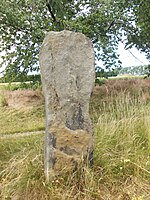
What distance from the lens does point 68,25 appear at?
6.99 meters

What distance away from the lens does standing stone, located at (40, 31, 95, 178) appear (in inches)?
113

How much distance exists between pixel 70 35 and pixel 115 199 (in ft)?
5.54

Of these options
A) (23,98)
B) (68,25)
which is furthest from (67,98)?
(23,98)

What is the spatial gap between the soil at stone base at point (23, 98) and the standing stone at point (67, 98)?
6213 millimetres

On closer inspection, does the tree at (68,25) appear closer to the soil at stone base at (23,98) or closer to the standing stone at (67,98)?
the soil at stone base at (23,98)

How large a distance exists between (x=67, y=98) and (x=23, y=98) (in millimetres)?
7469

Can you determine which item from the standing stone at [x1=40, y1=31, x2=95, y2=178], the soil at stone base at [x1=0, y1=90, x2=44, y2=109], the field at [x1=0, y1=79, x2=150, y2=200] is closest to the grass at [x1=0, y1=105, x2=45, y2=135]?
the soil at stone base at [x1=0, y1=90, x2=44, y2=109]

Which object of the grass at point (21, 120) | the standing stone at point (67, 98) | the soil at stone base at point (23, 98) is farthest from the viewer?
the soil at stone base at point (23, 98)

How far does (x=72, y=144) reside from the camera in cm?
291

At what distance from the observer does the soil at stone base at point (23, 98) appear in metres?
9.46

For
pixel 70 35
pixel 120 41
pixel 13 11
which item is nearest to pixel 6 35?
pixel 13 11

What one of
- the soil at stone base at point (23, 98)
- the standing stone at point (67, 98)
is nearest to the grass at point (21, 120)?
the soil at stone base at point (23, 98)

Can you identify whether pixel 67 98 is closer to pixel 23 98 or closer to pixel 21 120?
pixel 21 120

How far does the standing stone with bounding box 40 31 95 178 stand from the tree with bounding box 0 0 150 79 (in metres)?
4.15
